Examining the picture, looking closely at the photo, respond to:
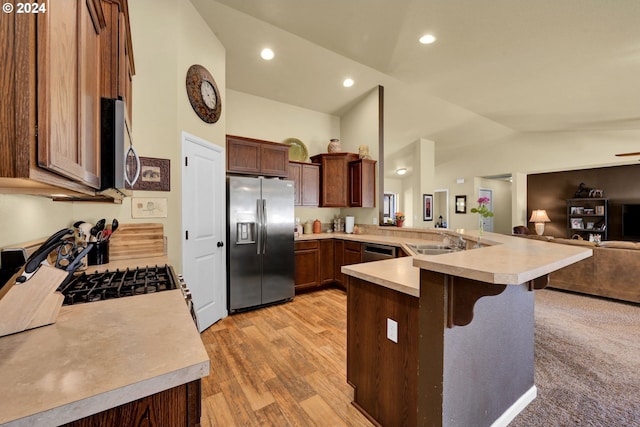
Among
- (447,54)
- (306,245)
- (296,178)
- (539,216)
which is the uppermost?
(447,54)

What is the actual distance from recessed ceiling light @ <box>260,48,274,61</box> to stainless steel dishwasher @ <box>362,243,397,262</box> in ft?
9.37

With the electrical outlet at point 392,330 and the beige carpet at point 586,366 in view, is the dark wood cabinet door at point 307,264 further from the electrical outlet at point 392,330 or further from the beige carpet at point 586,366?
the beige carpet at point 586,366

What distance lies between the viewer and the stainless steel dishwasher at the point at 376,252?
340 centimetres

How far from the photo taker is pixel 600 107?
422cm

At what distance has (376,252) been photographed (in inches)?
143

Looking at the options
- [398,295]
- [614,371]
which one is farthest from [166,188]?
[614,371]

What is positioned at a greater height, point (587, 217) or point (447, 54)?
point (447, 54)

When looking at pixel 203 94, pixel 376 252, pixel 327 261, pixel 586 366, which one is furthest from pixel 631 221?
pixel 203 94

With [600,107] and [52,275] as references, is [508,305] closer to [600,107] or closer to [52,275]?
[52,275]

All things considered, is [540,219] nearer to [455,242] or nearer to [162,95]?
[455,242]

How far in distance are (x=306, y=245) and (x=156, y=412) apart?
341cm

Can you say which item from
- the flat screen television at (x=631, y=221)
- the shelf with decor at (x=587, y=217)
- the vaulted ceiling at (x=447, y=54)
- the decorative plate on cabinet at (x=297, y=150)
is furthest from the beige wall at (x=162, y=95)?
the flat screen television at (x=631, y=221)

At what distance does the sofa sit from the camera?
131 inches

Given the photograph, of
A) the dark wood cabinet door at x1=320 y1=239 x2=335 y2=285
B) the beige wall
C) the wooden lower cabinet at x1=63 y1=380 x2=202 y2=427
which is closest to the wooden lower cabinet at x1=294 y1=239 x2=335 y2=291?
the dark wood cabinet door at x1=320 y1=239 x2=335 y2=285
